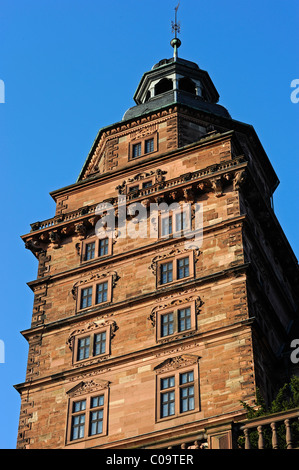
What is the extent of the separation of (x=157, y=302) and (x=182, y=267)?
2.01 meters

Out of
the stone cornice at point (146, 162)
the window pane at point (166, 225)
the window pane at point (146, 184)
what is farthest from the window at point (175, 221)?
the stone cornice at point (146, 162)

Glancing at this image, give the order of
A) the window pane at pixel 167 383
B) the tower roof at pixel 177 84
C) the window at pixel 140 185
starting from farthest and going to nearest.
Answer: the tower roof at pixel 177 84
the window at pixel 140 185
the window pane at pixel 167 383

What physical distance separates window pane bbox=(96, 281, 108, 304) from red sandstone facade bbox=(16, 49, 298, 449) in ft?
0.29

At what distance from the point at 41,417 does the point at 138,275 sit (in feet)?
24.0

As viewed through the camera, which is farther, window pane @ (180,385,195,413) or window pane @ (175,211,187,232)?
window pane @ (175,211,187,232)

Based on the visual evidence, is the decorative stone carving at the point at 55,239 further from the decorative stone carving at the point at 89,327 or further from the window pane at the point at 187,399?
the window pane at the point at 187,399

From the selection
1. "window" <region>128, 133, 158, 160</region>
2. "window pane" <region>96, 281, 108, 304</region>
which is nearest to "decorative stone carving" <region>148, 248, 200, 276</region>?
"window pane" <region>96, 281, 108, 304</region>

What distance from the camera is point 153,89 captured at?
2037 inches

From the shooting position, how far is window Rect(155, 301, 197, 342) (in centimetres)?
3606

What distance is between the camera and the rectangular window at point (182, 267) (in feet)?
125

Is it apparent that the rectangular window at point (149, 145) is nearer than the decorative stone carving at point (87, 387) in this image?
No

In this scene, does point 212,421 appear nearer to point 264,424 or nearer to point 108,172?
point 264,424

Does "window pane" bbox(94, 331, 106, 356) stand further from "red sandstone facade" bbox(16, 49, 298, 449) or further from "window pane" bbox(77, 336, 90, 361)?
"window pane" bbox(77, 336, 90, 361)

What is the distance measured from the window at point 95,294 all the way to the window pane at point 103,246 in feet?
5.77
